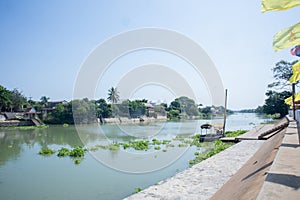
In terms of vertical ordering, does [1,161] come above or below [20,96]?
below

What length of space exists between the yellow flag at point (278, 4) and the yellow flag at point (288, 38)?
0.37 meters

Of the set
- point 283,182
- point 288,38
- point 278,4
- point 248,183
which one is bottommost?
point 248,183

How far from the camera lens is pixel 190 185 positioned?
4285 mm

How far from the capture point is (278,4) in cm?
208

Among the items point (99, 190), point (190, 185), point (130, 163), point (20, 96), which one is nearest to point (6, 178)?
point (99, 190)

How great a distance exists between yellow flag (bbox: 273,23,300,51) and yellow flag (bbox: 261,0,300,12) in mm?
374

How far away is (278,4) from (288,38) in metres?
0.43

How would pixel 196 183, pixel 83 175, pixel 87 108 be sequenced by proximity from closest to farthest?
pixel 196 183 < pixel 83 175 < pixel 87 108

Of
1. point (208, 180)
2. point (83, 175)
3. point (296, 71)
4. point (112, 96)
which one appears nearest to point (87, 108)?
point (112, 96)

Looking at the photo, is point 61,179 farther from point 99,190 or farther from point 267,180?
point 267,180

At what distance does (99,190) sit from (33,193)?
196 centimetres

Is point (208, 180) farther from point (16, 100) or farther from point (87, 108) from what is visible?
point (16, 100)

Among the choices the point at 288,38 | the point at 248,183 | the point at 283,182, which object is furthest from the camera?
the point at 248,183

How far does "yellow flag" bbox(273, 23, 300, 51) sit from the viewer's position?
2318 mm
